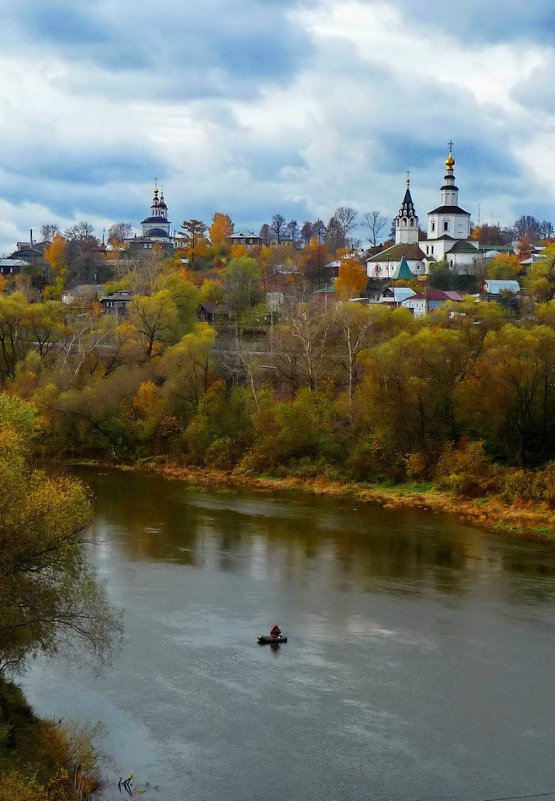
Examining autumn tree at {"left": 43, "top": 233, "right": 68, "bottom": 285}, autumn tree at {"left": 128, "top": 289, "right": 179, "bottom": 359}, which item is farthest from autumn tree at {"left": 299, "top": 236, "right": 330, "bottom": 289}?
autumn tree at {"left": 128, "top": 289, "right": 179, "bottom": 359}

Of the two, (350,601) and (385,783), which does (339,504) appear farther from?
(385,783)

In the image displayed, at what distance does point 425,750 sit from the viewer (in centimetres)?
1441

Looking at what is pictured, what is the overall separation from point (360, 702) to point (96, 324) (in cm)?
3914

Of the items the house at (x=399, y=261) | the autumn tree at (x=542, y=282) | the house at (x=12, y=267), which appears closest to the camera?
the autumn tree at (x=542, y=282)

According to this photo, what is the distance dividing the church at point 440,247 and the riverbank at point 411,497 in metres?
40.7

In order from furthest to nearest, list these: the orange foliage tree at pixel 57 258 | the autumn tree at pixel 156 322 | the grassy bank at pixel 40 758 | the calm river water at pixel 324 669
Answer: the orange foliage tree at pixel 57 258 < the autumn tree at pixel 156 322 < the calm river water at pixel 324 669 < the grassy bank at pixel 40 758

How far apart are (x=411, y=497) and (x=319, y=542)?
710cm

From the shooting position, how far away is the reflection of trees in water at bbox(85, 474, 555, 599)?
2367cm

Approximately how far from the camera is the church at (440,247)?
77.8m

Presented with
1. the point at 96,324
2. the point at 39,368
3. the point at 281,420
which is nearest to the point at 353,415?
the point at 281,420

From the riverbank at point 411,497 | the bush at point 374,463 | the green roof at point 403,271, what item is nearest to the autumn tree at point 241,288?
the green roof at point 403,271

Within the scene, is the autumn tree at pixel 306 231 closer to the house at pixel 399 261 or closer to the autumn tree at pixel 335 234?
the autumn tree at pixel 335 234

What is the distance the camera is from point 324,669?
681 inches

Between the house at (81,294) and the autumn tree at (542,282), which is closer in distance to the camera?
the autumn tree at (542,282)
